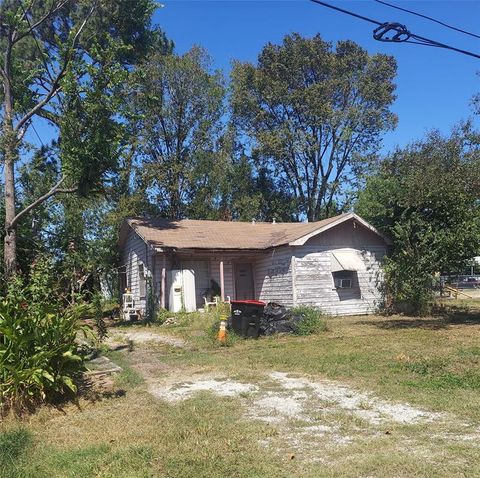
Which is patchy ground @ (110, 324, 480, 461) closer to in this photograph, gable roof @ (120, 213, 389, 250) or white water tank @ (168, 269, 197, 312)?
white water tank @ (168, 269, 197, 312)

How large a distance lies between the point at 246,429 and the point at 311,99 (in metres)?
33.2

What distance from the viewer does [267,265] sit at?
20.4 metres

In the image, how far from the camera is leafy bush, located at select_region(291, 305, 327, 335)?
13.9 metres

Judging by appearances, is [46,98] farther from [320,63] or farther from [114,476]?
[320,63]

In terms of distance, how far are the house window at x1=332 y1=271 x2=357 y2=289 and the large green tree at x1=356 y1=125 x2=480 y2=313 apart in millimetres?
1336

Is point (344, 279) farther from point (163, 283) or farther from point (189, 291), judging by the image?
point (163, 283)

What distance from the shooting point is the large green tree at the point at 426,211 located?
52.4 ft

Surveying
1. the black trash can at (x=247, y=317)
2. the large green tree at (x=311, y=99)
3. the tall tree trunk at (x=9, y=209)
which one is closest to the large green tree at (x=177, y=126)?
the large green tree at (x=311, y=99)

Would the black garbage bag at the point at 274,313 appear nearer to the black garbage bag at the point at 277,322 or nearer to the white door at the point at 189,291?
the black garbage bag at the point at 277,322

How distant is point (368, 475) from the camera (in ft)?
14.2

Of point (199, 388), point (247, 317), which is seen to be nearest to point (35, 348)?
point (199, 388)

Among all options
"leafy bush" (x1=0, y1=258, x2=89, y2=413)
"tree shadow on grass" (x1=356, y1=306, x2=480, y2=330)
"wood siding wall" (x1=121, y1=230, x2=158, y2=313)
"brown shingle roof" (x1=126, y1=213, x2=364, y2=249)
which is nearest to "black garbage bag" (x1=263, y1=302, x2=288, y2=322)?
"tree shadow on grass" (x1=356, y1=306, x2=480, y2=330)

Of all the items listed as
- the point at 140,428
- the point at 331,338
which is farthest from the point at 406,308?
the point at 140,428

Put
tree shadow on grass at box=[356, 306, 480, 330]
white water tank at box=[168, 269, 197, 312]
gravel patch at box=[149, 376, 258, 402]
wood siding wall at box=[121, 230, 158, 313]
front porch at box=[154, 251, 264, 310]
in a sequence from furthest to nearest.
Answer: wood siding wall at box=[121, 230, 158, 313] < front porch at box=[154, 251, 264, 310] < white water tank at box=[168, 269, 197, 312] < tree shadow on grass at box=[356, 306, 480, 330] < gravel patch at box=[149, 376, 258, 402]
